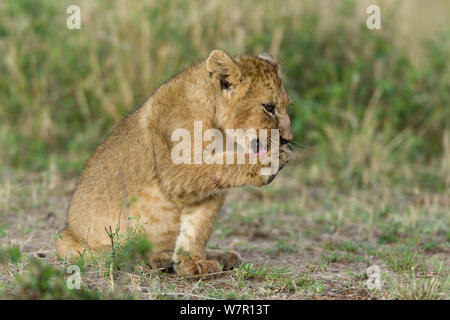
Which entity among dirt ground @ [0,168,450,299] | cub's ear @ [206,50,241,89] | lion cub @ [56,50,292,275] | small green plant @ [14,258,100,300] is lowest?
dirt ground @ [0,168,450,299]

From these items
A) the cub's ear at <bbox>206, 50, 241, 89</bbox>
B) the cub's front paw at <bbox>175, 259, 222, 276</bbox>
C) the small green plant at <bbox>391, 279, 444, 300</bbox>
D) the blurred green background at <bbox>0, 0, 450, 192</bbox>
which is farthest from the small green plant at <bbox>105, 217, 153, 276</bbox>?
the blurred green background at <bbox>0, 0, 450, 192</bbox>

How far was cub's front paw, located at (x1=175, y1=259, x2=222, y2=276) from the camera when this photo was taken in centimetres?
479

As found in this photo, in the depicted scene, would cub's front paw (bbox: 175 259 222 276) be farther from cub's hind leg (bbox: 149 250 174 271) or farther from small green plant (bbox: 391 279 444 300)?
small green plant (bbox: 391 279 444 300)

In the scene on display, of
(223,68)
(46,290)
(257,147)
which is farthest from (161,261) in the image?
(223,68)

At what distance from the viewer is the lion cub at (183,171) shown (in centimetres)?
476

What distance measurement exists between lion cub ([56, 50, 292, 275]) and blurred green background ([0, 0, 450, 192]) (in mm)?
3685

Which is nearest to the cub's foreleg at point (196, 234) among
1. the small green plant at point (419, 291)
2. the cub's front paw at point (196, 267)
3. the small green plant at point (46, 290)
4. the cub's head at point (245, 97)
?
the cub's front paw at point (196, 267)

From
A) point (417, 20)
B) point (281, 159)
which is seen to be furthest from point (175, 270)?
point (417, 20)

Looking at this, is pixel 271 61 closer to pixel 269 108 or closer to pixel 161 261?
pixel 269 108

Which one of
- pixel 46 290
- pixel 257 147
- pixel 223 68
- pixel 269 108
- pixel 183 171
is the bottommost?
pixel 46 290

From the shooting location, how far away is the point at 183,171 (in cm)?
474

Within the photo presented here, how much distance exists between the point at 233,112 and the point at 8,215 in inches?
113

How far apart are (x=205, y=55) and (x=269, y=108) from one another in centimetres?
418

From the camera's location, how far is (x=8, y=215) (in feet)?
21.4
